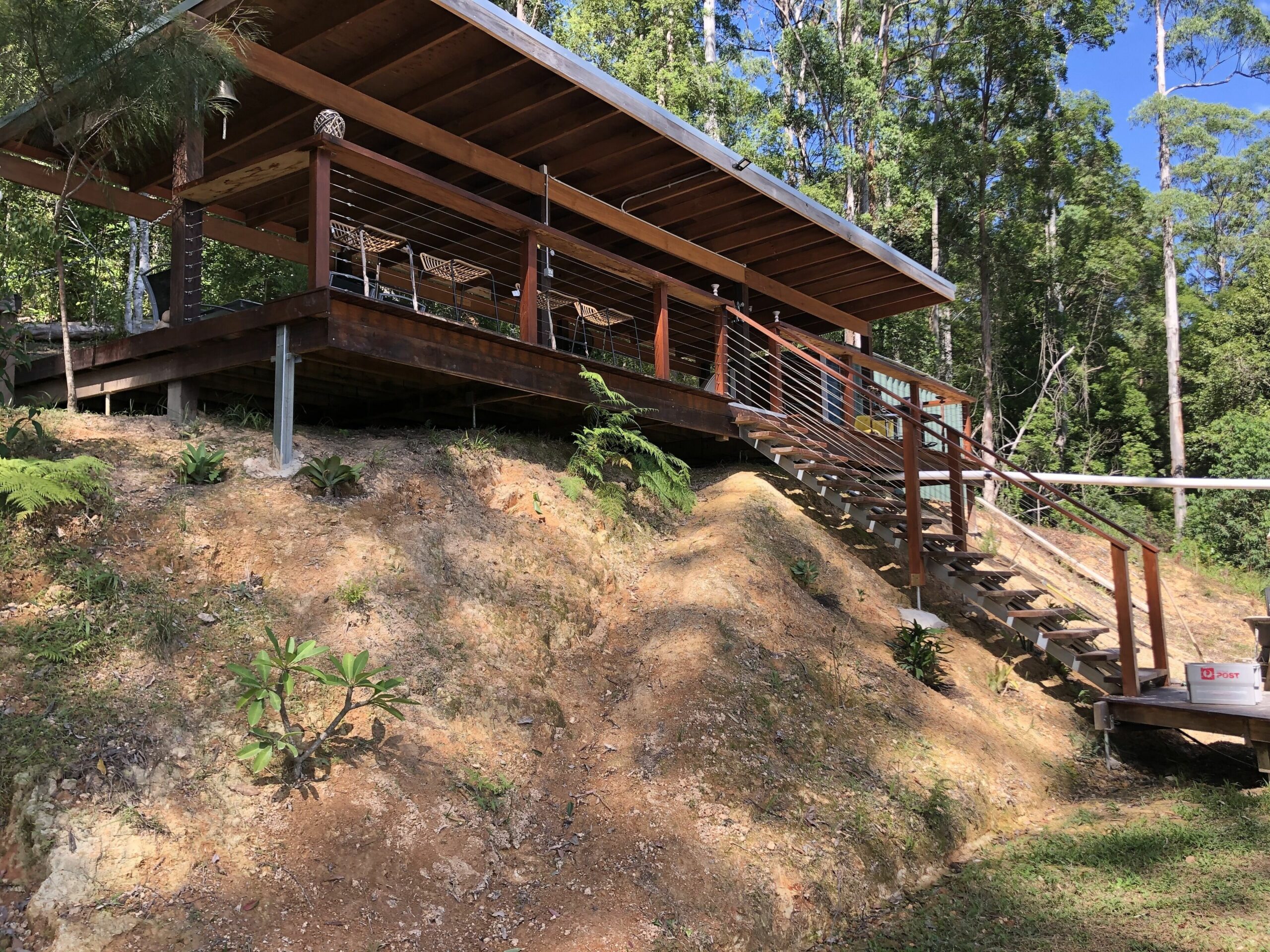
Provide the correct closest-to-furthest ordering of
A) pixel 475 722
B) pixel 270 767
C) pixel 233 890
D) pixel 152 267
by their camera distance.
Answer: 1. pixel 233 890
2. pixel 270 767
3. pixel 475 722
4. pixel 152 267

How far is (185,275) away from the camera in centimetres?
690

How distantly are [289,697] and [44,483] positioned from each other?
176cm

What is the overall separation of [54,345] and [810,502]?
834 cm

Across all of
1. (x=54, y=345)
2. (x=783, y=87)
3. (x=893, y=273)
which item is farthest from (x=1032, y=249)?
(x=54, y=345)

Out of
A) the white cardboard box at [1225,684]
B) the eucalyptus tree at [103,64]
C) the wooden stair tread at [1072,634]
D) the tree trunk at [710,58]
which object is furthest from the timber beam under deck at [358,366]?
the tree trunk at [710,58]

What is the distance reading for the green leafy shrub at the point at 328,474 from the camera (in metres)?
6.02

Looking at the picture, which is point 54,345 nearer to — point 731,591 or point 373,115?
point 373,115

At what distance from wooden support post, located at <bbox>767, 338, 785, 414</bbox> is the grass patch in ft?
17.3

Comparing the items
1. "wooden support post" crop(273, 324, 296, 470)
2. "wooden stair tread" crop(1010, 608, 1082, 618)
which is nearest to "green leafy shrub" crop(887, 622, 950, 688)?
"wooden stair tread" crop(1010, 608, 1082, 618)

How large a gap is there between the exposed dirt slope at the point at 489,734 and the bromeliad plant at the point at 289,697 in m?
0.13

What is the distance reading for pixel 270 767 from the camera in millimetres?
4270

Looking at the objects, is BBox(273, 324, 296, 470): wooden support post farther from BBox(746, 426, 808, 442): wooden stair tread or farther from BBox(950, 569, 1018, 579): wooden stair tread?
BBox(950, 569, 1018, 579): wooden stair tread

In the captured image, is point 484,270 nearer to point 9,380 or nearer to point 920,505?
point 9,380

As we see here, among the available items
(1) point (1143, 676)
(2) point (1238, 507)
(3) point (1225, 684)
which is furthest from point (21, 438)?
(2) point (1238, 507)
